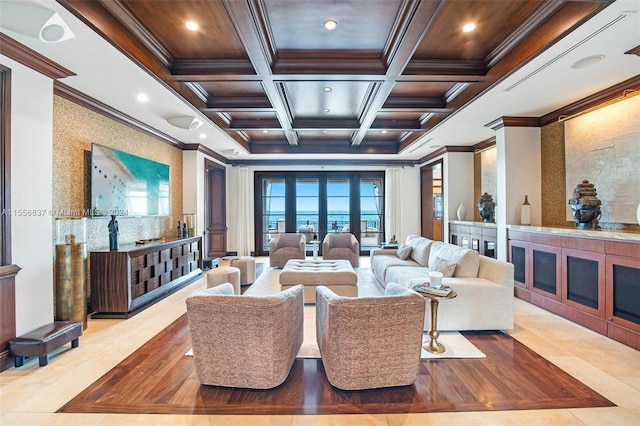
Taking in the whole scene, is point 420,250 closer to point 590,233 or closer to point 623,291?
point 590,233

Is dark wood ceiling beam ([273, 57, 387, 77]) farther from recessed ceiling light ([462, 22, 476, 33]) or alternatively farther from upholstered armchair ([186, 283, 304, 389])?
upholstered armchair ([186, 283, 304, 389])

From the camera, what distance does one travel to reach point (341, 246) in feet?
21.9

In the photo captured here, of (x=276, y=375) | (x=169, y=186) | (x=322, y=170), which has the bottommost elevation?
(x=276, y=375)

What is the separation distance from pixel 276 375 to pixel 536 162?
4983 mm

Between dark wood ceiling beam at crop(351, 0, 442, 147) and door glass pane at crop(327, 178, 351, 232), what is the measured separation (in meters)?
4.83

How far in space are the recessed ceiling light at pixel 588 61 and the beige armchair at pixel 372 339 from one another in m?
2.81

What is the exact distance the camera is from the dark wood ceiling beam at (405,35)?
231 centimetres

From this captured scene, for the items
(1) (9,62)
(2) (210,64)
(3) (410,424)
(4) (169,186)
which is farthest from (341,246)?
(1) (9,62)

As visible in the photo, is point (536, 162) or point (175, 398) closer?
point (175, 398)

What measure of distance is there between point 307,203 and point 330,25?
20.2 feet

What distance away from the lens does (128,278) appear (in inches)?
149

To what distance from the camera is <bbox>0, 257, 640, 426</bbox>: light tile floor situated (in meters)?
1.92

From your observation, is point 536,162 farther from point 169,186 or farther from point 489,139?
point 169,186

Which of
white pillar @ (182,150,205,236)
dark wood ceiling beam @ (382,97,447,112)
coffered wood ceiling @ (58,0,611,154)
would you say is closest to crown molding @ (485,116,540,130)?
coffered wood ceiling @ (58,0,611,154)
